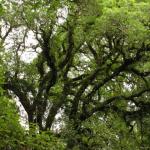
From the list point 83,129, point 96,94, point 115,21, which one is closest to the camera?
point 115,21

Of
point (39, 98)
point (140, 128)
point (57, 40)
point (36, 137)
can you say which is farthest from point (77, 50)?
point (36, 137)

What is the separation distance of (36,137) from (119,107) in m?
12.4

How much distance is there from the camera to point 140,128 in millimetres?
19406

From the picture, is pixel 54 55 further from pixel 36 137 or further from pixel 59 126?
pixel 36 137

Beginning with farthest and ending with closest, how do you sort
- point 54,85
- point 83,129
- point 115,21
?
point 54,85, point 83,129, point 115,21

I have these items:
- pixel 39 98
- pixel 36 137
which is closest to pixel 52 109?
pixel 39 98

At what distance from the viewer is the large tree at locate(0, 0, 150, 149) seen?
1465 cm

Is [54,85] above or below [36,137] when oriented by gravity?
above

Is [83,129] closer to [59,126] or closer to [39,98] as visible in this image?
[59,126]

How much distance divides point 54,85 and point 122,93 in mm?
2773

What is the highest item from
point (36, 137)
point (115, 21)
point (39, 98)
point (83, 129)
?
point (115, 21)

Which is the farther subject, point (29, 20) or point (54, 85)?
point (54, 85)

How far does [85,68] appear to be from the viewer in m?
19.1

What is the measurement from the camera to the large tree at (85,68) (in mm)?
14648
